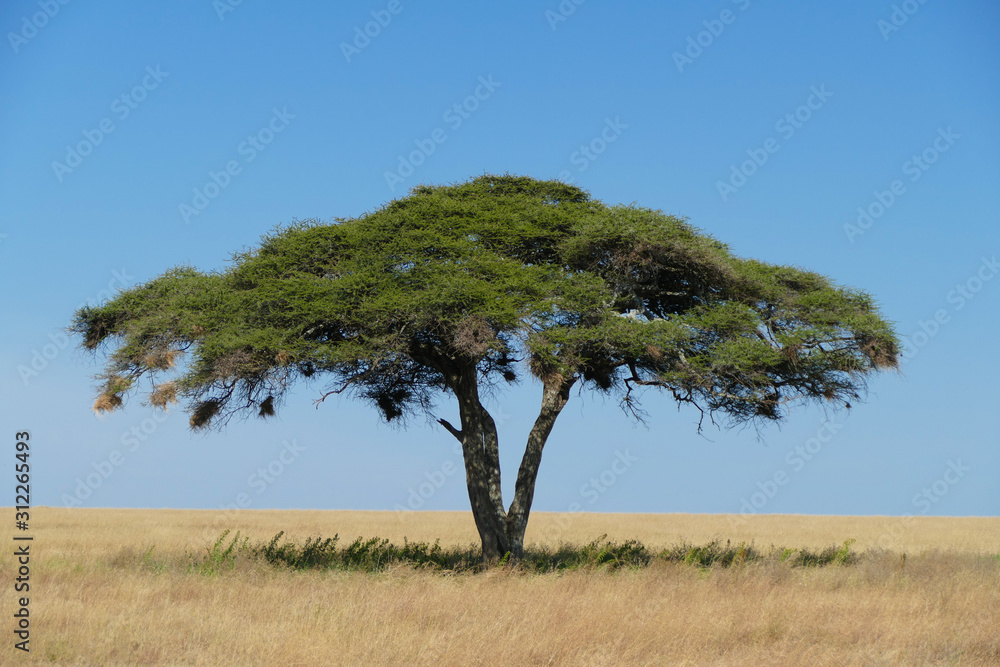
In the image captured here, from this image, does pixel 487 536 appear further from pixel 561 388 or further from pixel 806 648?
pixel 806 648

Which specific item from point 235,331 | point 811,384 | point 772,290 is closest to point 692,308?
point 772,290

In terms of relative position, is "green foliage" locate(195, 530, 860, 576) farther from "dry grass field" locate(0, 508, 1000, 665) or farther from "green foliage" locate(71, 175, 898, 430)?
"green foliage" locate(71, 175, 898, 430)

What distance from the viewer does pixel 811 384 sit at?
712 inches

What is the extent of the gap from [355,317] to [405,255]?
2.02 meters

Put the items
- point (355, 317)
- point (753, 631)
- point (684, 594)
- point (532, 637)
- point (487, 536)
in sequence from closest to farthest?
point (532, 637)
point (753, 631)
point (684, 594)
point (355, 317)
point (487, 536)

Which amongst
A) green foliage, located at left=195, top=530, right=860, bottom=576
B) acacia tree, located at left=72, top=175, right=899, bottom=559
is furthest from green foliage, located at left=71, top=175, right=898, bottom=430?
green foliage, located at left=195, top=530, right=860, bottom=576

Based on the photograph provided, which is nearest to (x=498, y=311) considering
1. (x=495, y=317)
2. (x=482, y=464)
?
(x=495, y=317)

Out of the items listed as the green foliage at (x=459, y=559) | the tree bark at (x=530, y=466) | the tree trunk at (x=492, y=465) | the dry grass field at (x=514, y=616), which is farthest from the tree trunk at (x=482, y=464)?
the dry grass field at (x=514, y=616)

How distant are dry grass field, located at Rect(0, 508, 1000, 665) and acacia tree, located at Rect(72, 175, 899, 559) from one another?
12.6 feet

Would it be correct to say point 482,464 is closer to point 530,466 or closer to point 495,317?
point 530,466

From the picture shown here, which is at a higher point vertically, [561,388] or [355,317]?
[355,317]

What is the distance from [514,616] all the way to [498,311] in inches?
252

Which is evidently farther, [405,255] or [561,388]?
[561,388]

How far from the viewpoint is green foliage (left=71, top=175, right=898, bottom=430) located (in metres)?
16.0
